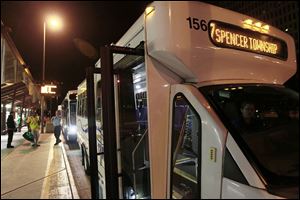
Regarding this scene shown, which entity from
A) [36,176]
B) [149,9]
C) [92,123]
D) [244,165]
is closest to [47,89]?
[36,176]

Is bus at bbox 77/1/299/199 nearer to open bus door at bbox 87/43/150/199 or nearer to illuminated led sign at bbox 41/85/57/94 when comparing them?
open bus door at bbox 87/43/150/199

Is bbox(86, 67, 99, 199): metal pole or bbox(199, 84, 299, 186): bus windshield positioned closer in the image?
bbox(199, 84, 299, 186): bus windshield

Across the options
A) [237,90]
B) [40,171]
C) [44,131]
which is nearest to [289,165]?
[237,90]

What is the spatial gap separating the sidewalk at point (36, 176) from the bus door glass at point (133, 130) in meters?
3.32

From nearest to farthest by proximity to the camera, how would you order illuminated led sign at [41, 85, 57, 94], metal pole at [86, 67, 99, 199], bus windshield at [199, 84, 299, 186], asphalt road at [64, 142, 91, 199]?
1. bus windshield at [199, 84, 299, 186]
2. metal pole at [86, 67, 99, 199]
3. asphalt road at [64, 142, 91, 199]
4. illuminated led sign at [41, 85, 57, 94]

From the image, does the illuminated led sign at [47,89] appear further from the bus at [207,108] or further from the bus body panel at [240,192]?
the bus body panel at [240,192]

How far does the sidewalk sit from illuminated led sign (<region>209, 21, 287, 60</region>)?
195 inches

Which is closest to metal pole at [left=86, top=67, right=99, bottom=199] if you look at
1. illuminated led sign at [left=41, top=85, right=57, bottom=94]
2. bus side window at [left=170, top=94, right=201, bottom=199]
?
bus side window at [left=170, top=94, right=201, bottom=199]

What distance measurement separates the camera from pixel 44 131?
2525 centimetres

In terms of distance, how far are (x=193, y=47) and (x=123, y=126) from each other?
5.45 feet

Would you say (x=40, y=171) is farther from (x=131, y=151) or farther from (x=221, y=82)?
(x=221, y=82)

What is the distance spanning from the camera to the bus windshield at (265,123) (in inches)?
85.3

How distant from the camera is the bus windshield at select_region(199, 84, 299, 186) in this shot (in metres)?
2.17

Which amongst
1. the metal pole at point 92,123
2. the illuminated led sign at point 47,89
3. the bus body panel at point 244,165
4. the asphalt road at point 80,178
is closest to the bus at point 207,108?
the bus body panel at point 244,165
